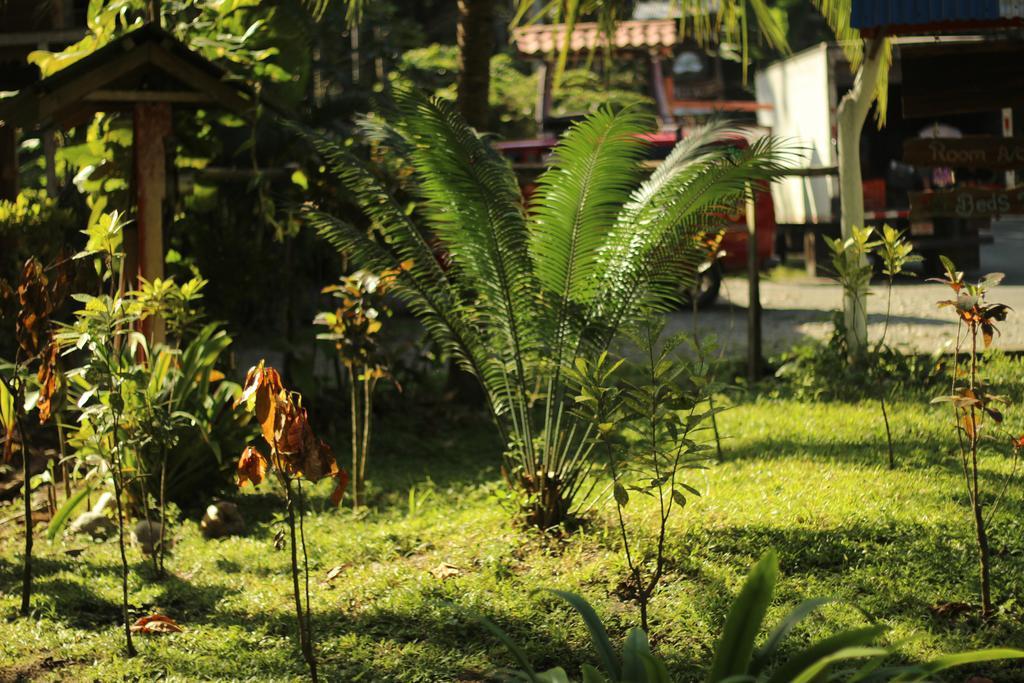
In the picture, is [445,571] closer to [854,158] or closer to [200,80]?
[200,80]

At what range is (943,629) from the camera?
15.0ft

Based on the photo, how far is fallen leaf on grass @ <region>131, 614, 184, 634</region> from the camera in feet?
17.1

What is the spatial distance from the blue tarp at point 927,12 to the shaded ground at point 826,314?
7.44 ft

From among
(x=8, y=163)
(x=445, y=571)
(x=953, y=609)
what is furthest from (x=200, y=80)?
(x=953, y=609)

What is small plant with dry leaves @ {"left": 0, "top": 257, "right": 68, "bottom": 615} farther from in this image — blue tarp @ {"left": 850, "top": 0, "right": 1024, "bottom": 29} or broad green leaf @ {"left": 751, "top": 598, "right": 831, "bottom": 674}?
blue tarp @ {"left": 850, "top": 0, "right": 1024, "bottom": 29}

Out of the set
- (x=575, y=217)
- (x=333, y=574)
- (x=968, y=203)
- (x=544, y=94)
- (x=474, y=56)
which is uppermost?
(x=544, y=94)

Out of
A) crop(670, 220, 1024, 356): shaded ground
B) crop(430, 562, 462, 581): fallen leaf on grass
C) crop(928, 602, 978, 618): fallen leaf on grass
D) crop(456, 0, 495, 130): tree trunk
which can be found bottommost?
crop(430, 562, 462, 581): fallen leaf on grass

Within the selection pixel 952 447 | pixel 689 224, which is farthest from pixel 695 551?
pixel 952 447

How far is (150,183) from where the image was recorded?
737 cm

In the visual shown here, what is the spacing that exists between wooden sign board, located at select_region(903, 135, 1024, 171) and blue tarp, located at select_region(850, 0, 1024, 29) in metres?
0.82

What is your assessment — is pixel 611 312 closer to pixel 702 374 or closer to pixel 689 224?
pixel 689 224

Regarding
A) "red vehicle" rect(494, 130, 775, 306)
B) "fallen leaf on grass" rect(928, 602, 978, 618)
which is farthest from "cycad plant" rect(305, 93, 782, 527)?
"red vehicle" rect(494, 130, 775, 306)

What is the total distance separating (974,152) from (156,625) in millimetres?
6096

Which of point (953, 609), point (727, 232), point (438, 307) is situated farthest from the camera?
point (727, 232)
